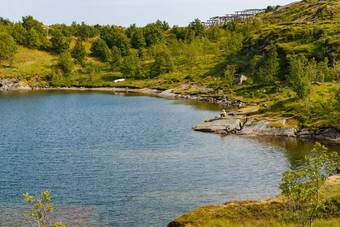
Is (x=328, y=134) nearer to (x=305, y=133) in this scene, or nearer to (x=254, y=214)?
(x=305, y=133)

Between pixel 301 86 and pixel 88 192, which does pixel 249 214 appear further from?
pixel 301 86

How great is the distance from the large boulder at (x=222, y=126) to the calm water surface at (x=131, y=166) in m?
4.44

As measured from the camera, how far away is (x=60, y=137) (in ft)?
313

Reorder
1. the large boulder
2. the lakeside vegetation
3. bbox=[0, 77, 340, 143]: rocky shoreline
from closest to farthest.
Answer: the lakeside vegetation → bbox=[0, 77, 340, 143]: rocky shoreline → the large boulder

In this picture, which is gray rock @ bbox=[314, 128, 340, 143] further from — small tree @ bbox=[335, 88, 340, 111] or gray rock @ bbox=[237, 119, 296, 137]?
small tree @ bbox=[335, 88, 340, 111]

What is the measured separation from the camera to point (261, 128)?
9862cm

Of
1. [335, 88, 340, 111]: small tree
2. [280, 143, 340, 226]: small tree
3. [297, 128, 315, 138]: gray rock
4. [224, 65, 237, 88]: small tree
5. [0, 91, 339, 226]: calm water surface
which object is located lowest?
[0, 91, 339, 226]: calm water surface

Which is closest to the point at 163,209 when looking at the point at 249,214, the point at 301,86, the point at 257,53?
the point at 249,214

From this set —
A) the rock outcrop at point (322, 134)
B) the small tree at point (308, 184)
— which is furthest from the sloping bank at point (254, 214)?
the rock outcrop at point (322, 134)

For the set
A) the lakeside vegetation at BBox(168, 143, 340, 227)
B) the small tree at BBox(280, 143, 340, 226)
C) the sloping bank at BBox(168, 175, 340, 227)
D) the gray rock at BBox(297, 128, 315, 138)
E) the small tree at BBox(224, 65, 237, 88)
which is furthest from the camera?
the small tree at BBox(224, 65, 237, 88)

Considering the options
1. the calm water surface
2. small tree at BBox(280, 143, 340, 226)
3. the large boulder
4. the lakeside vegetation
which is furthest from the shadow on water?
small tree at BBox(280, 143, 340, 226)

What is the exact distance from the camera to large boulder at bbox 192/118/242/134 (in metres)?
101

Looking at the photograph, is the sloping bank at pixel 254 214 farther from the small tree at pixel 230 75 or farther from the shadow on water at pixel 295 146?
the small tree at pixel 230 75

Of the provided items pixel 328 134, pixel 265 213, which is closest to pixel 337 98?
pixel 328 134
